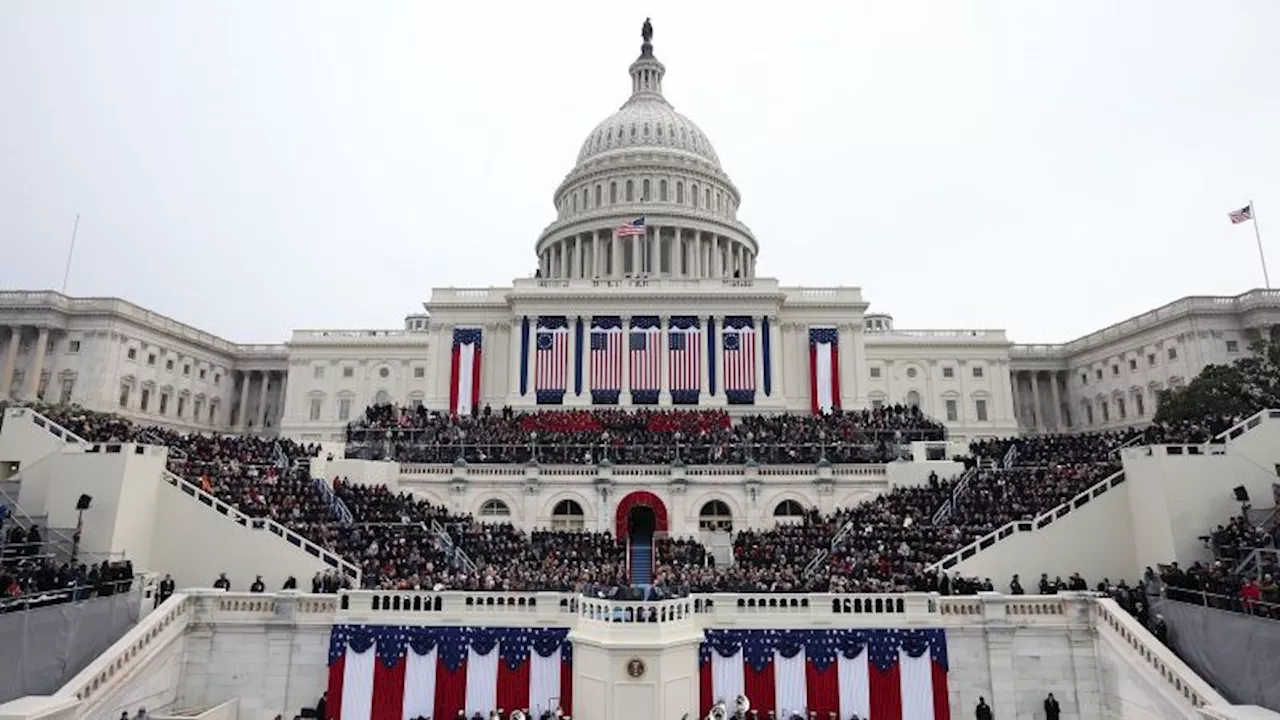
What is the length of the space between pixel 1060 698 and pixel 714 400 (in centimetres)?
4070

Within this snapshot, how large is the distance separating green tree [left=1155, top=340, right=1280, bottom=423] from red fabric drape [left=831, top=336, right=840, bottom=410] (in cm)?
2321

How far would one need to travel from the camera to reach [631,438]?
154ft

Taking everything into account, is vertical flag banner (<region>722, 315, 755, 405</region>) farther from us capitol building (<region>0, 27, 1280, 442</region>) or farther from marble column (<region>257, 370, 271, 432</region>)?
marble column (<region>257, 370, 271, 432</region>)

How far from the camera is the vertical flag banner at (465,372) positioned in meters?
64.6

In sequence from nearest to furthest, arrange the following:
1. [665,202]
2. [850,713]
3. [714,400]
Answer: [850,713], [714,400], [665,202]

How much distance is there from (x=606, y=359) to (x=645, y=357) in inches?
131

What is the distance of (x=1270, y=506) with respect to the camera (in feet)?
92.2

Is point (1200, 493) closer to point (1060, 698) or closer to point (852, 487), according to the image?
point (1060, 698)

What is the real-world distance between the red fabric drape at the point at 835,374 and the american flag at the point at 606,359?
59.8 feet

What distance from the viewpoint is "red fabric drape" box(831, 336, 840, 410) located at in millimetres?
63938

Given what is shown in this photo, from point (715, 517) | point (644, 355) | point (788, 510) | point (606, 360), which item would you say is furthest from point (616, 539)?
point (644, 355)

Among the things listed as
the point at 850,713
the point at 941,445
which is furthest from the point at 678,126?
the point at 850,713

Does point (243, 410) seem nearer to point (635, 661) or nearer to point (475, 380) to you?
point (475, 380)

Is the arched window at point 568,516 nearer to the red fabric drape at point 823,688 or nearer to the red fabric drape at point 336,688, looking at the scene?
the red fabric drape at point 336,688
